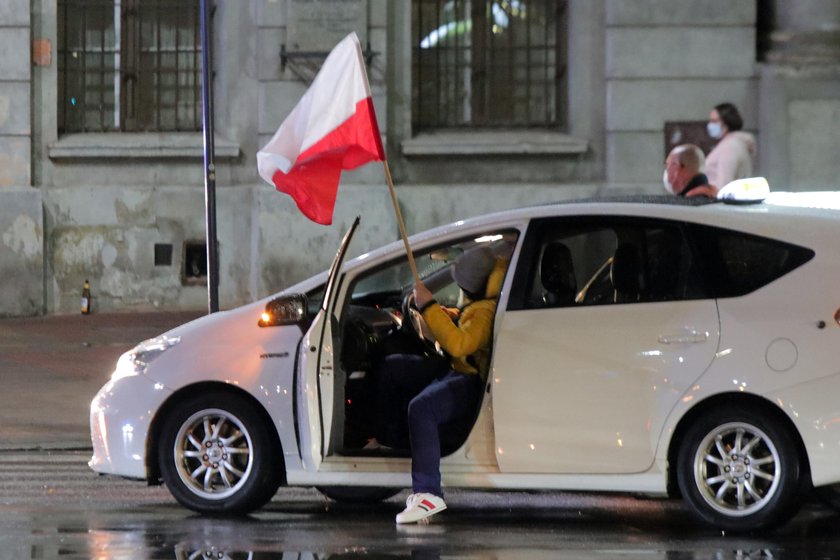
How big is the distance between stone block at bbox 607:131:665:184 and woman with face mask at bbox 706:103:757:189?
180 inches

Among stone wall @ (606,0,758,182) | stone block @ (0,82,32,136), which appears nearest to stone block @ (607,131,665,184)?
stone wall @ (606,0,758,182)

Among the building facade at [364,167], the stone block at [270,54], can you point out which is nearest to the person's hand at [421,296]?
the building facade at [364,167]

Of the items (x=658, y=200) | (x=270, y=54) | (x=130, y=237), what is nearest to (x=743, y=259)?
(x=658, y=200)

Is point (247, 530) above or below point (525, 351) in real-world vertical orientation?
below

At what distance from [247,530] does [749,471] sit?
2.27 metres

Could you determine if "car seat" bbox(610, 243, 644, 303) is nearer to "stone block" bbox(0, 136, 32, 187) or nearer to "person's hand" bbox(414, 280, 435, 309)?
"person's hand" bbox(414, 280, 435, 309)

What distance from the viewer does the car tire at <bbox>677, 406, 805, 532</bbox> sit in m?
7.22

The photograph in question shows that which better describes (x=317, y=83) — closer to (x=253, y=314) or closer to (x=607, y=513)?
(x=253, y=314)

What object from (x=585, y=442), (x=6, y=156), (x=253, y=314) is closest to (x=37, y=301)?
(x=6, y=156)

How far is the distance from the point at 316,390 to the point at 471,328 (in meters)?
0.79

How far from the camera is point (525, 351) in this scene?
24.5ft

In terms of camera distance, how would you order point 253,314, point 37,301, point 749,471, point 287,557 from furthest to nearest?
point 37,301
point 253,314
point 749,471
point 287,557

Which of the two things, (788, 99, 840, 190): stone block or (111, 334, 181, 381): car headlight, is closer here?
(111, 334, 181, 381): car headlight

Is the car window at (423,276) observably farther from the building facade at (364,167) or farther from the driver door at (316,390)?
the building facade at (364,167)
